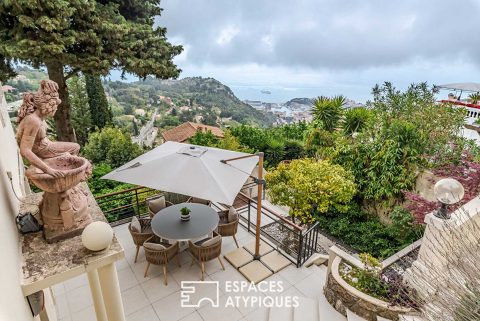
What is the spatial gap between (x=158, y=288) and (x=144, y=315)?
0.54m

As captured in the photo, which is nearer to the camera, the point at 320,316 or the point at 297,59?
the point at 320,316

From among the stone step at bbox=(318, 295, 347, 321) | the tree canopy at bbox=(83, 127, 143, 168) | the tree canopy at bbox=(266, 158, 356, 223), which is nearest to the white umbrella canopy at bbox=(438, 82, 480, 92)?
the tree canopy at bbox=(266, 158, 356, 223)

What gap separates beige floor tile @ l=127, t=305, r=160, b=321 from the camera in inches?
166

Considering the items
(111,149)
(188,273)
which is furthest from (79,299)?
(111,149)

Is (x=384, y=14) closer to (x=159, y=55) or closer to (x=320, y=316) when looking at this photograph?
(x=159, y=55)

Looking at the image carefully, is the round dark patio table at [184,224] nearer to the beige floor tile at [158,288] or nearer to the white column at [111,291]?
the beige floor tile at [158,288]

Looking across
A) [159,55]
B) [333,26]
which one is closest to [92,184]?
[159,55]

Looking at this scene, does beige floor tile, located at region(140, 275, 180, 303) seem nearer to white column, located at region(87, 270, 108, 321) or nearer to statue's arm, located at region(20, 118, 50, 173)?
white column, located at region(87, 270, 108, 321)

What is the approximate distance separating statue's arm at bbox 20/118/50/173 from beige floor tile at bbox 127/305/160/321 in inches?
133

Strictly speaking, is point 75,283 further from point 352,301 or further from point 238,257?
point 352,301

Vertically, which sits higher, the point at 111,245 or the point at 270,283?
the point at 111,245

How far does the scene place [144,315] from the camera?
4.28 meters

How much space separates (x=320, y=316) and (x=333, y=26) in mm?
20153

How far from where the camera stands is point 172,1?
1076 centimetres
